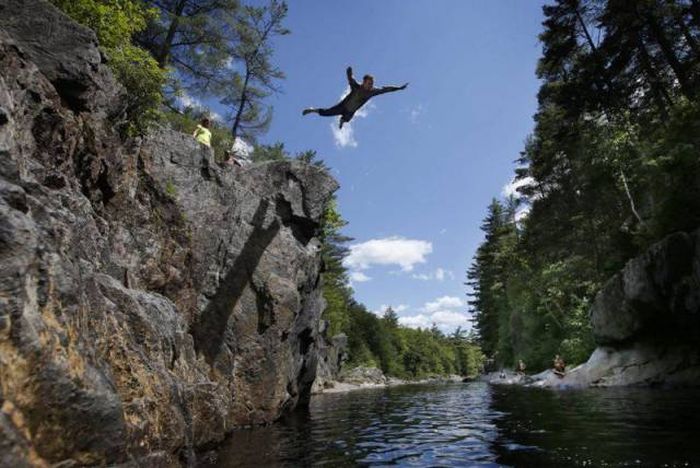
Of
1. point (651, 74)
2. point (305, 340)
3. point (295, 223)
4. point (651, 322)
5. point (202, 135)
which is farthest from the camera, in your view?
point (651, 74)

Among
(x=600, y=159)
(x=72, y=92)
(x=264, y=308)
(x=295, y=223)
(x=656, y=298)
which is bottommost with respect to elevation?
(x=264, y=308)

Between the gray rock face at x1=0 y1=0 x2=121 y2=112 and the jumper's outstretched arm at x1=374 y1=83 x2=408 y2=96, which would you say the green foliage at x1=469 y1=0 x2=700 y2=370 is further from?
the gray rock face at x1=0 y1=0 x2=121 y2=112

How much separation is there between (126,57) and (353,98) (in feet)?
21.2

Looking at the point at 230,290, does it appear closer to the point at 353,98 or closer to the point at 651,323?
the point at 353,98

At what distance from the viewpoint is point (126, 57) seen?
12336 mm

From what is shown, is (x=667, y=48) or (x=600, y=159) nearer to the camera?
(x=667, y=48)

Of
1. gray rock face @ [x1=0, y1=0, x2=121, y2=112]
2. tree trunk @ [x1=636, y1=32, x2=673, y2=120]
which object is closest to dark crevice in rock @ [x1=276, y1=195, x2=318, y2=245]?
gray rock face @ [x1=0, y1=0, x2=121, y2=112]

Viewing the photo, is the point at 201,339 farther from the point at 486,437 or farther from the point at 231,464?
the point at 486,437

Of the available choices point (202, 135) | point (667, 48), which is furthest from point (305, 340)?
point (667, 48)

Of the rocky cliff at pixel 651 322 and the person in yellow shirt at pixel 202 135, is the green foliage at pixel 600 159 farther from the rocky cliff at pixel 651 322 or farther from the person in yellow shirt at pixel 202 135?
the person in yellow shirt at pixel 202 135

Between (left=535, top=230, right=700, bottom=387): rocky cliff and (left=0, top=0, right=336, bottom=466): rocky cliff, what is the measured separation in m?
13.1

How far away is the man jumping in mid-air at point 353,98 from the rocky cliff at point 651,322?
38.5 ft

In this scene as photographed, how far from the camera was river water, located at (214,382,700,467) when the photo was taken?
23.5 feet

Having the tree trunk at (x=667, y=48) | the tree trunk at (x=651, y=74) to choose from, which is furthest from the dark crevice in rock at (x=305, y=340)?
the tree trunk at (x=651, y=74)
